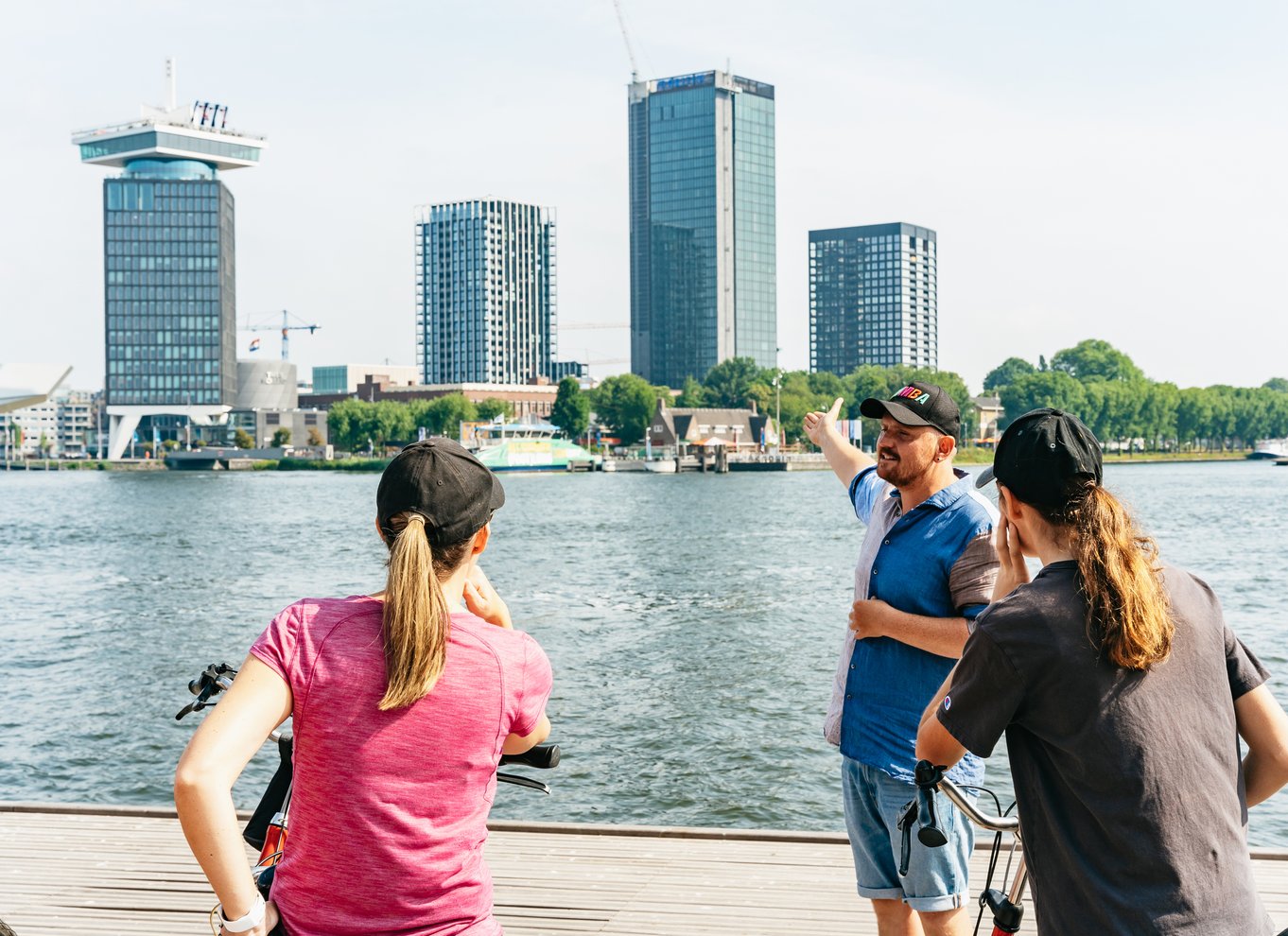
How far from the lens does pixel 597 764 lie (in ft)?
44.0

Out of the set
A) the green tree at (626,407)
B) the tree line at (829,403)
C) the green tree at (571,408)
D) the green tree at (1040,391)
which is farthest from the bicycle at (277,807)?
the green tree at (1040,391)

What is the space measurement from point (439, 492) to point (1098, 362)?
200 meters

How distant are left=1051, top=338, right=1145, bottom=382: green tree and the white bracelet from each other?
197140mm

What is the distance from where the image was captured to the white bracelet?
85.4 inches

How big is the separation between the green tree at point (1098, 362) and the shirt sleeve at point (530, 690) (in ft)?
646

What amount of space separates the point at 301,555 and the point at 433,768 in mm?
38180

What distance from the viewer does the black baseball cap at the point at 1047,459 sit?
245 centimetres

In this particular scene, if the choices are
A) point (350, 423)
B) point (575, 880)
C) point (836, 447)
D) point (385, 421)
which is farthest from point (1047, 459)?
point (350, 423)

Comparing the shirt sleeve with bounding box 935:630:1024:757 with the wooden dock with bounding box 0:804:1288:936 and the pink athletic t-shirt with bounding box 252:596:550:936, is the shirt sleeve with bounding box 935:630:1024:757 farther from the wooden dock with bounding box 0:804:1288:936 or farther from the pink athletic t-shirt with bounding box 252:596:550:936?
the wooden dock with bounding box 0:804:1288:936

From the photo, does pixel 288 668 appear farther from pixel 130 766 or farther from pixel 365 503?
pixel 365 503

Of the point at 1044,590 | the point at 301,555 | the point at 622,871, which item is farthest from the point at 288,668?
the point at 301,555

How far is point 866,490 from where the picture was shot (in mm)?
4480

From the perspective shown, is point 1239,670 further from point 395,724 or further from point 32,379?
point 32,379

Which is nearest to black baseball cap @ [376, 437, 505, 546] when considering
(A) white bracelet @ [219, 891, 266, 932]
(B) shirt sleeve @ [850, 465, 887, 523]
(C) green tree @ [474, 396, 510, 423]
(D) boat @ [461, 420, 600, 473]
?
(A) white bracelet @ [219, 891, 266, 932]
